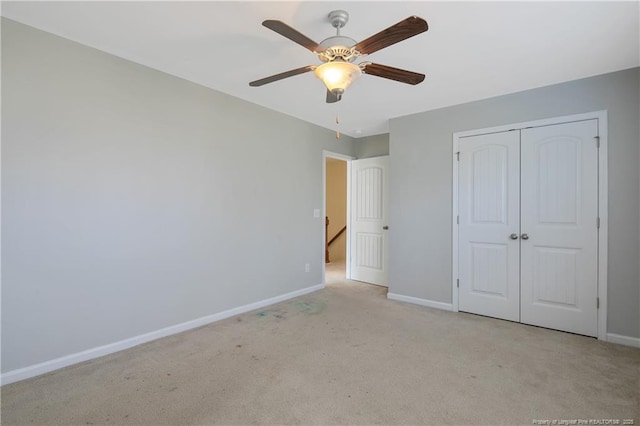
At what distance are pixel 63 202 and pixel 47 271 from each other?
49 centimetres

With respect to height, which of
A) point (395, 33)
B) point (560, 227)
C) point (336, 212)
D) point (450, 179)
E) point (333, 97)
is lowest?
point (560, 227)

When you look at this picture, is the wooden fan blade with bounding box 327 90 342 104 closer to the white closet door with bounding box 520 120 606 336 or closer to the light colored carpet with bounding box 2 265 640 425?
the light colored carpet with bounding box 2 265 640 425

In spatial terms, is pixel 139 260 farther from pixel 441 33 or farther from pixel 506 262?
pixel 506 262

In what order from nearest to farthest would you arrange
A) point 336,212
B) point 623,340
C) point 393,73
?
point 393,73 < point 623,340 < point 336,212

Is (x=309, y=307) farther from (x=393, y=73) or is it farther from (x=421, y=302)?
(x=393, y=73)

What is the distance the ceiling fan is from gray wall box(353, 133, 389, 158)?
2.78 metres

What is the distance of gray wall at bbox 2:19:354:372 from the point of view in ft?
6.79

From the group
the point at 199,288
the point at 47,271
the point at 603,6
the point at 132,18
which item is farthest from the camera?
the point at 199,288

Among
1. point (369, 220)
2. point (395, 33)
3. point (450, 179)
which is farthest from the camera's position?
point (369, 220)

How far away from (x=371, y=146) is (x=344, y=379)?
11.9ft

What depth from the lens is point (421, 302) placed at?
3.76 meters

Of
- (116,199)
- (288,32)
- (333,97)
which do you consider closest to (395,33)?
(288,32)

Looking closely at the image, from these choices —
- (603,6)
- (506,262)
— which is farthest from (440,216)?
(603,6)

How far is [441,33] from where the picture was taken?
2094 millimetres
